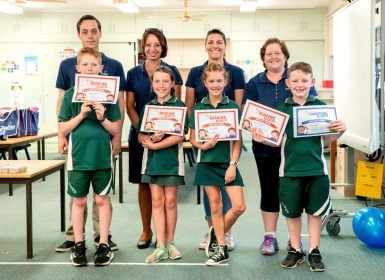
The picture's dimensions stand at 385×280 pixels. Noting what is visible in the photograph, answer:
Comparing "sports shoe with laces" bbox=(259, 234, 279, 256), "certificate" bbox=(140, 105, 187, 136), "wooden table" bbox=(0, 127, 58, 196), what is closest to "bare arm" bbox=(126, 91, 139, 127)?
"certificate" bbox=(140, 105, 187, 136)

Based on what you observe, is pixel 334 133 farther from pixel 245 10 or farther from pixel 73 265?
pixel 245 10

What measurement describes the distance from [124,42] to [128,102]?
23.7 ft

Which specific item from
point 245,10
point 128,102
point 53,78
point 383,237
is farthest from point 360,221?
point 53,78

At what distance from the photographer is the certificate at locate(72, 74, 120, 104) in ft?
9.29

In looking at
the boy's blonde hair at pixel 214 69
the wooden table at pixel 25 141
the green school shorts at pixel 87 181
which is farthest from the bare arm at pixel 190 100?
the wooden table at pixel 25 141

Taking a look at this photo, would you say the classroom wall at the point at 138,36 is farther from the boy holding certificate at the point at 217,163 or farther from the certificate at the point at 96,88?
the certificate at the point at 96,88

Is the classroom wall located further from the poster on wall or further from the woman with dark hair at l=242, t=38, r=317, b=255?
the woman with dark hair at l=242, t=38, r=317, b=255

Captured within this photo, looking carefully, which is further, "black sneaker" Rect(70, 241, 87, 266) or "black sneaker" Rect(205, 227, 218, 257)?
"black sneaker" Rect(205, 227, 218, 257)

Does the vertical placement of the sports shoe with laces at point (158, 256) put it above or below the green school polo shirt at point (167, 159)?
below

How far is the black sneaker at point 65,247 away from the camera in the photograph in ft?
10.7

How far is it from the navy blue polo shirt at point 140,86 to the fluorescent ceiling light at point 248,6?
6.04 metres

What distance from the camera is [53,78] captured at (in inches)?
408

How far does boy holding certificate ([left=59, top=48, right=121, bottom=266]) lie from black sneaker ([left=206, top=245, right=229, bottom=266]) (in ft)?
2.13

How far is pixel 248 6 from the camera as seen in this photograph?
30.5ft
